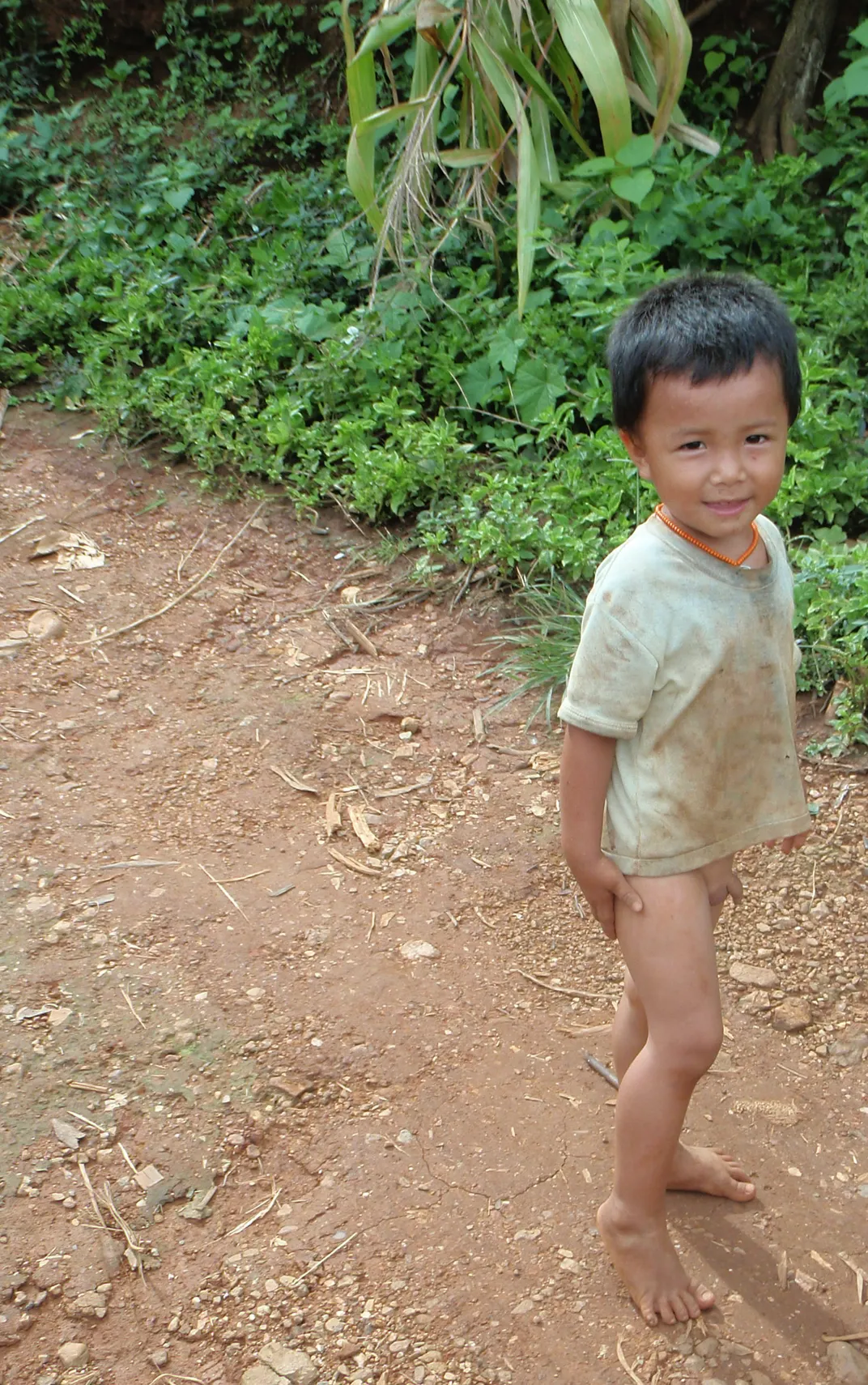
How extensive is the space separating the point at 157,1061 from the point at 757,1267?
1.18 metres

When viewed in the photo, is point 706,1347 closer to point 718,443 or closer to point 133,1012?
point 133,1012

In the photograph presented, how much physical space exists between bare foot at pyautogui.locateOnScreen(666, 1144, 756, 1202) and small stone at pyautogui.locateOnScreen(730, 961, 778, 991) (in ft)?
1.80

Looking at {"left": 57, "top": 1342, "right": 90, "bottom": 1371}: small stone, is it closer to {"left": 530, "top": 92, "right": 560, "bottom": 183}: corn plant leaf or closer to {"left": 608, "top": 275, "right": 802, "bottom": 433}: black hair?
{"left": 608, "top": 275, "right": 802, "bottom": 433}: black hair

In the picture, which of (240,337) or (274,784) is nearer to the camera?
(274,784)

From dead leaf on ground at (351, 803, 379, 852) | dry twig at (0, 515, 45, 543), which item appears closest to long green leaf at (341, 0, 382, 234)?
dry twig at (0, 515, 45, 543)

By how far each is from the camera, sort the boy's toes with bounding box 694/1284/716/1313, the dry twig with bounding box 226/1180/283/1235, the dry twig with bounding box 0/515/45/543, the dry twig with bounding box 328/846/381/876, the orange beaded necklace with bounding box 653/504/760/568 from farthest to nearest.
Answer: the dry twig with bounding box 0/515/45/543 < the dry twig with bounding box 328/846/381/876 < the dry twig with bounding box 226/1180/283/1235 < the boy's toes with bounding box 694/1284/716/1313 < the orange beaded necklace with bounding box 653/504/760/568

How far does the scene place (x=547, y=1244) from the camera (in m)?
2.21

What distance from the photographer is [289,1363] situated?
203cm

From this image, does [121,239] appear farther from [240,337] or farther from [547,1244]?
[547,1244]

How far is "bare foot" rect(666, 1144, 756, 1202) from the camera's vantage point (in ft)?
7.39

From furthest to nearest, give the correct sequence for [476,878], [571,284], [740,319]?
[571,284]
[476,878]
[740,319]

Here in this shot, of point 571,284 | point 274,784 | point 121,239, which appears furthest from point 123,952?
point 121,239

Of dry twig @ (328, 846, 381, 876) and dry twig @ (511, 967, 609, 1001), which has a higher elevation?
dry twig @ (328, 846, 381, 876)

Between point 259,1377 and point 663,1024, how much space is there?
87 cm
